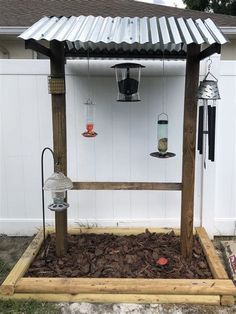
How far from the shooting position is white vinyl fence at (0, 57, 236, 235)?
360cm

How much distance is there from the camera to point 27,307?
2.58 m

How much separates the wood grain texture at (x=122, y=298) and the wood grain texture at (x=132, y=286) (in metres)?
0.03

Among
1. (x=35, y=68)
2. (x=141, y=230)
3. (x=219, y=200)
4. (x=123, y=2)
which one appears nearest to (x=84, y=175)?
(x=141, y=230)

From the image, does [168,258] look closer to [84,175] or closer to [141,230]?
[141,230]

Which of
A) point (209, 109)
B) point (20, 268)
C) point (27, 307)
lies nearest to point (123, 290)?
point (27, 307)

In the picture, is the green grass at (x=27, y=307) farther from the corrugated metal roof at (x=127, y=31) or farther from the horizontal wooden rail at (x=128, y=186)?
the corrugated metal roof at (x=127, y=31)

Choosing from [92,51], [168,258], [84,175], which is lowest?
[168,258]

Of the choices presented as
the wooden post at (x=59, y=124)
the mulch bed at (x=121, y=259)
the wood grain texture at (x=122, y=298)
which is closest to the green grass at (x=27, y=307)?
the wood grain texture at (x=122, y=298)

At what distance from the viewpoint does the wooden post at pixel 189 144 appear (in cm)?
284

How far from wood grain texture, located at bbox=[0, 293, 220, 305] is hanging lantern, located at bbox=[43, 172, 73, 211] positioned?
0.67 metres

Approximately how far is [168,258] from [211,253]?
1.29 ft

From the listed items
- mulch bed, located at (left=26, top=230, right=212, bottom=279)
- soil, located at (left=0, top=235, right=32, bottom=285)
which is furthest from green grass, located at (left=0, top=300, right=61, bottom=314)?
soil, located at (left=0, top=235, right=32, bottom=285)

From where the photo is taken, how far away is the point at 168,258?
311 cm

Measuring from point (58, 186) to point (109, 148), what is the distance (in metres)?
1.07
